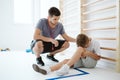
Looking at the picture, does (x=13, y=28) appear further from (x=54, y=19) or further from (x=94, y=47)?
(x=94, y=47)

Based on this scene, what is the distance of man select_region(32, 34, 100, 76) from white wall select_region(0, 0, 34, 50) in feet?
11.9

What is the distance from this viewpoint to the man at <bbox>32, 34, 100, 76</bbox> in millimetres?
2028

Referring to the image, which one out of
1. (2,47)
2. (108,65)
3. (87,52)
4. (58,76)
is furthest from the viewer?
(2,47)

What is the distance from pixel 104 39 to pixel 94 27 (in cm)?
42

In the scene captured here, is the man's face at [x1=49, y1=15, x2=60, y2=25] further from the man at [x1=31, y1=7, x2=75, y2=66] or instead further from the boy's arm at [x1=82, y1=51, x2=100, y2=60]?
the boy's arm at [x1=82, y1=51, x2=100, y2=60]

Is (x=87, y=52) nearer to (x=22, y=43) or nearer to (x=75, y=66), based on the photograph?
(x=75, y=66)

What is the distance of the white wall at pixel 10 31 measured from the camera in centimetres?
Answer: 542

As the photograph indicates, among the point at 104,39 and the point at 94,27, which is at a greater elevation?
the point at 94,27

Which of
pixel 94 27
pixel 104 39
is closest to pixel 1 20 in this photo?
pixel 94 27

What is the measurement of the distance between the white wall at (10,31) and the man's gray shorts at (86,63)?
3.61 metres

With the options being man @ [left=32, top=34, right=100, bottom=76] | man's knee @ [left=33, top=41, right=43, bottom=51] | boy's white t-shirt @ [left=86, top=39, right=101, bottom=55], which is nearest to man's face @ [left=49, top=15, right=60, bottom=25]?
man's knee @ [left=33, top=41, right=43, bottom=51]

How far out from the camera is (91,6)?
2926mm

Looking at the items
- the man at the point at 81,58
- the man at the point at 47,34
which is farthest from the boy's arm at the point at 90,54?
the man at the point at 47,34

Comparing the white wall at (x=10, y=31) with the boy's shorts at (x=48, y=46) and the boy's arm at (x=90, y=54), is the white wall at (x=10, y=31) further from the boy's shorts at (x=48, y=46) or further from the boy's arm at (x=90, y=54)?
the boy's arm at (x=90, y=54)
